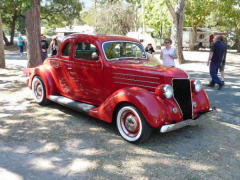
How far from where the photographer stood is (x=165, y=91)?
12.8 ft

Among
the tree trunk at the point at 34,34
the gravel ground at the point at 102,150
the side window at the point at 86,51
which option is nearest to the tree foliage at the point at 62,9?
the tree trunk at the point at 34,34

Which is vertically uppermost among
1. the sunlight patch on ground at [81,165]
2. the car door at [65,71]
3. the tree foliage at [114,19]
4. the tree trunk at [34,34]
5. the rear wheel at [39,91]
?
the tree foliage at [114,19]

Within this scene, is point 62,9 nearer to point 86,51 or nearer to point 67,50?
point 67,50

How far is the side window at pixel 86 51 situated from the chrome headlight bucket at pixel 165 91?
1.52 meters

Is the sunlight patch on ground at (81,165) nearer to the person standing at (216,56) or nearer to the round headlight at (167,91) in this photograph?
the round headlight at (167,91)

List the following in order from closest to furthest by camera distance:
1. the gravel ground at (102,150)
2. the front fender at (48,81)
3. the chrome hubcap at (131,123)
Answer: the gravel ground at (102,150) → the chrome hubcap at (131,123) → the front fender at (48,81)

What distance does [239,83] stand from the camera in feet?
30.6

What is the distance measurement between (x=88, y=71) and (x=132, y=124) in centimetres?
156

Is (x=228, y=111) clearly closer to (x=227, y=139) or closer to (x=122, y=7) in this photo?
(x=227, y=139)

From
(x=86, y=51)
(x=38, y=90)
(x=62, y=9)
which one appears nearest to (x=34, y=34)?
(x=38, y=90)

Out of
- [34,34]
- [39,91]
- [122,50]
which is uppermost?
[34,34]

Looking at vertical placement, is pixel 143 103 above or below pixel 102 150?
above

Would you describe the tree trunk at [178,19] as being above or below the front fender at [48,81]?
above

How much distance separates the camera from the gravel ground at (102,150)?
320 cm
